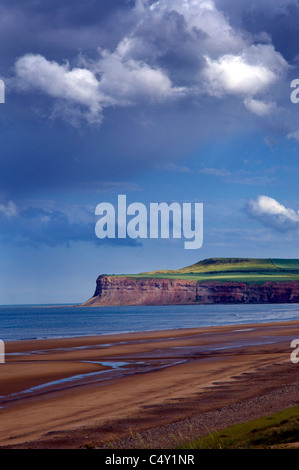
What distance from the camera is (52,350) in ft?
166

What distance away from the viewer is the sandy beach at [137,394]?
1727 centimetres

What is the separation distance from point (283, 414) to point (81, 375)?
59.0 feet

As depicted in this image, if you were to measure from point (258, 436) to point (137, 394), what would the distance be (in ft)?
38.3

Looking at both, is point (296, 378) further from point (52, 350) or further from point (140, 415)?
point (52, 350)

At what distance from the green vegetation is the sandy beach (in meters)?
1.15

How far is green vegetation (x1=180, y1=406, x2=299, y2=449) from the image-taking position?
42.8 ft

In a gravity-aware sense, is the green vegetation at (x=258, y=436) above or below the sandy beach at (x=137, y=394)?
above

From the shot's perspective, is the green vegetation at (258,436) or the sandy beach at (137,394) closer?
the green vegetation at (258,436)

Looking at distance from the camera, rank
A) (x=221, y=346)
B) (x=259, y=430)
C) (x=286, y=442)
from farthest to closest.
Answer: (x=221, y=346) < (x=259, y=430) < (x=286, y=442)

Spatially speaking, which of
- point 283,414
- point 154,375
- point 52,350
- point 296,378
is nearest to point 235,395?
point 296,378

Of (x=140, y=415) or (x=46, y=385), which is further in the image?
(x=46, y=385)

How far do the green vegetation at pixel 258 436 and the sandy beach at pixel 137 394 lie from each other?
3.77 feet

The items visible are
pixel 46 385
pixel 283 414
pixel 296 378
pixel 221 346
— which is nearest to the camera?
pixel 283 414
